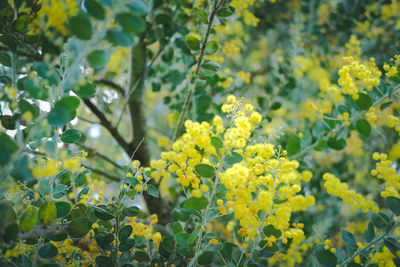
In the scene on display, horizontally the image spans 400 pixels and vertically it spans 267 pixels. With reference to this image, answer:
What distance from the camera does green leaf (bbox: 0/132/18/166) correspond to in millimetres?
661

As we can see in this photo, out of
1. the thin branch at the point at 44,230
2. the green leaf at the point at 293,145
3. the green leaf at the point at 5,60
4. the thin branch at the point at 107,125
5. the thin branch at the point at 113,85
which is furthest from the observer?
the thin branch at the point at 113,85

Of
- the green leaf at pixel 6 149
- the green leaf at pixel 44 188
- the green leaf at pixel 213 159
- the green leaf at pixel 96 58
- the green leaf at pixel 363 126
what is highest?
the green leaf at pixel 96 58

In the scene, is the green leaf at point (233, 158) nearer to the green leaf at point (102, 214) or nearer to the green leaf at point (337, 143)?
the green leaf at point (102, 214)

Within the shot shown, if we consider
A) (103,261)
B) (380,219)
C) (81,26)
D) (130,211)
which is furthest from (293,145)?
(81,26)

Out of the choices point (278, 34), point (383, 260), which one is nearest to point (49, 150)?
point (383, 260)

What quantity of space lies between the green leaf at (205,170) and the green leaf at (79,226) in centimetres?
40

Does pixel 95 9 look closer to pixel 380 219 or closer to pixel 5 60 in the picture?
pixel 5 60

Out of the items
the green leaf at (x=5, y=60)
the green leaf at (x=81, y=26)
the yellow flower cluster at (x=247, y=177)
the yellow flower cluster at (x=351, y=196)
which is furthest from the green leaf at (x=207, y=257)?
the green leaf at (x=5, y=60)

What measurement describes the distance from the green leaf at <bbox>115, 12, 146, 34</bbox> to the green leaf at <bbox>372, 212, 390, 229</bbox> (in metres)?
1.07

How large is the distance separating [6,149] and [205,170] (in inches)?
21.5

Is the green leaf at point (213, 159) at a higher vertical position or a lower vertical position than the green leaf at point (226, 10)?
lower

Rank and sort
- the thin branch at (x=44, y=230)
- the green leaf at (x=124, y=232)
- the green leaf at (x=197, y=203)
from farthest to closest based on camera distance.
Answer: the green leaf at (x=124, y=232) < the green leaf at (x=197, y=203) < the thin branch at (x=44, y=230)

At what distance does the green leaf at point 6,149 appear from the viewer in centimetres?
66

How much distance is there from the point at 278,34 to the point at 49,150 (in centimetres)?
322
